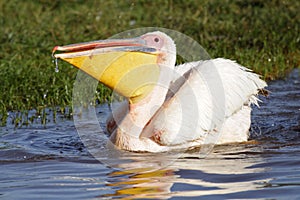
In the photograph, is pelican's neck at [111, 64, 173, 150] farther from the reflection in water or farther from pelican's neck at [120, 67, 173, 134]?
the reflection in water

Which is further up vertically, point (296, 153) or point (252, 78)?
point (252, 78)

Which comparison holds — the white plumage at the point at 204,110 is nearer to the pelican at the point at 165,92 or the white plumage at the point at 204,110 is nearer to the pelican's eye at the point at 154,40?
the pelican at the point at 165,92

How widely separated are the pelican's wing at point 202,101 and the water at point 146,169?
0.18 meters

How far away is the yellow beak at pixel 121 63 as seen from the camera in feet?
17.7

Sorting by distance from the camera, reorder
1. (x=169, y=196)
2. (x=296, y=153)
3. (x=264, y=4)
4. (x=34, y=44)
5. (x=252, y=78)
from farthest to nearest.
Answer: (x=264, y=4)
(x=34, y=44)
(x=252, y=78)
(x=296, y=153)
(x=169, y=196)

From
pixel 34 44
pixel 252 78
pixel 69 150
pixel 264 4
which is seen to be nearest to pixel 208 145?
pixel 252 78

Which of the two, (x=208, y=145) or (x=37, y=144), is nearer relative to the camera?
(x=208, y=145)

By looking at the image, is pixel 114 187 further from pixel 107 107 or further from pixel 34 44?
pixel 34 44

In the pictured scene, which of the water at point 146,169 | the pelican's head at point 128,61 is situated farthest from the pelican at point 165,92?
the water at point 146,169

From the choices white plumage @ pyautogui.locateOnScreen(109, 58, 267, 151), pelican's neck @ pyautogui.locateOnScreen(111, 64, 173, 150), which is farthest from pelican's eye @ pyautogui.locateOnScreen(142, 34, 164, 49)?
white plumage @ pyautogui.locateOnScreen(109, 58, 267, 151)

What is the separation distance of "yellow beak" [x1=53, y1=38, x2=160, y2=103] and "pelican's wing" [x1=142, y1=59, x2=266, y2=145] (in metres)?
0.24

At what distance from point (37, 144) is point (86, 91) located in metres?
1.52

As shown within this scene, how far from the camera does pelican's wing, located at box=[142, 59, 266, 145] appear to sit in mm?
5453

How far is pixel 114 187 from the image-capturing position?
4645 mm
